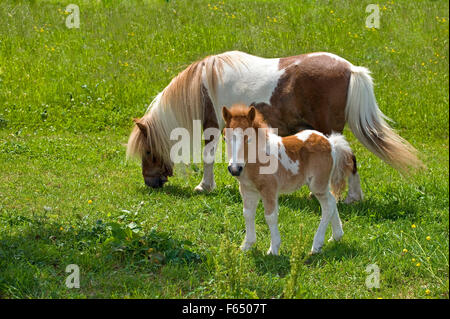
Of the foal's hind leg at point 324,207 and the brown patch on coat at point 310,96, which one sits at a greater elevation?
the brown patch on coat at point 310,96

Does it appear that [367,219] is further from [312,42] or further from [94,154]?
[312,42]

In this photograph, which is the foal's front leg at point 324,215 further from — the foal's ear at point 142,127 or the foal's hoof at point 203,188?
the foal's ear at point 142,127

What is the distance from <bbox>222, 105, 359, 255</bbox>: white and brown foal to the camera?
17.4 ft

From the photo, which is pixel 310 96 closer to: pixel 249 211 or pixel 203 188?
pixel 203 188

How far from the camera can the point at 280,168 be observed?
218 inches

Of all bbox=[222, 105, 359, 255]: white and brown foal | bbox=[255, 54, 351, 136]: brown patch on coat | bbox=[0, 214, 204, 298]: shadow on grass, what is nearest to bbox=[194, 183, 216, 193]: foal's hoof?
bbox=[255, 54, 351, 136]: brown patch on coat

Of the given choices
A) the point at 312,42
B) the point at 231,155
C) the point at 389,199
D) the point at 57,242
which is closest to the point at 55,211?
the point at 57,242

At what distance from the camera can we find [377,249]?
585cm

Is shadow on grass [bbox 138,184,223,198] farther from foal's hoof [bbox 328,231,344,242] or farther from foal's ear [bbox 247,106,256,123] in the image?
foal's ear [bbox 247,106,256,123]

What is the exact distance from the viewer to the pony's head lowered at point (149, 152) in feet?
25.4

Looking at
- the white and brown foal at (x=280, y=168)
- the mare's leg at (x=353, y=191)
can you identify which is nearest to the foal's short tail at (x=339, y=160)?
the white and brown foal at (x=280, y=168)

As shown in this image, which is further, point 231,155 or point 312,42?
point 312,42

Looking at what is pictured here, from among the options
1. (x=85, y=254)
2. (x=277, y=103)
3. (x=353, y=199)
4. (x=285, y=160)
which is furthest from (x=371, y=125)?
(x=85, y=254)
